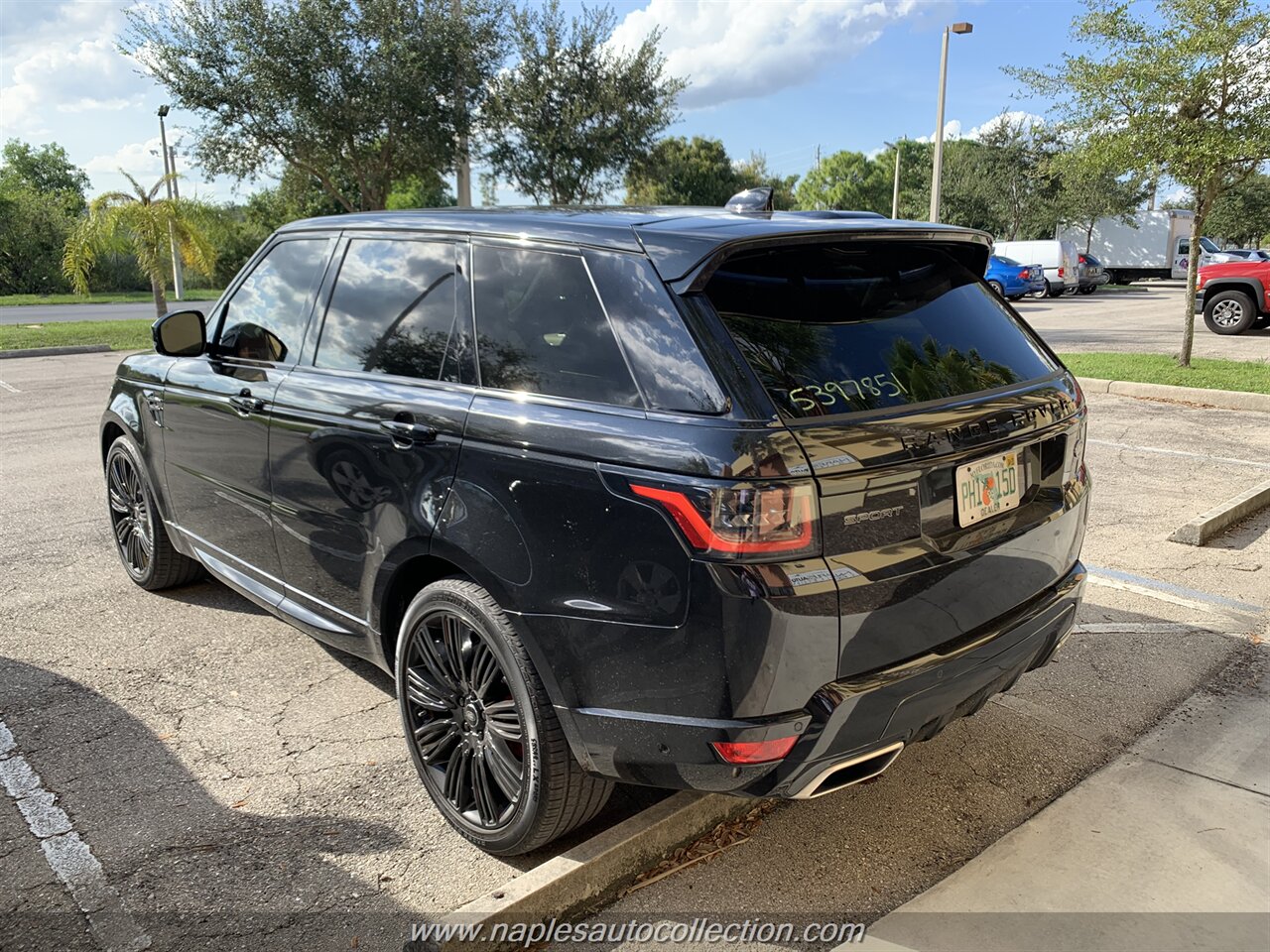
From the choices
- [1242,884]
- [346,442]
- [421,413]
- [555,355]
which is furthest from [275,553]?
[1242,884]

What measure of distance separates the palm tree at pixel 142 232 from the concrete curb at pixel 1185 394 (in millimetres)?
16615

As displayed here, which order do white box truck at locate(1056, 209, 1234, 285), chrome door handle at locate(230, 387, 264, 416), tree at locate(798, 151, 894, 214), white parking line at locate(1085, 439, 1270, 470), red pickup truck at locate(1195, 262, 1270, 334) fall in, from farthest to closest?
tree at locate(798, 151, 894, 214) < white box truck at locate(1056, 209, 1234, 285) < red pickup truck at locate(1195, 262, 1270, 334) < white parking line at locate(1085, 439, 1270, 470) < chrome door handle at locate(230, 387, 264, 416)

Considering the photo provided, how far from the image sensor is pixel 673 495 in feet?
7.30

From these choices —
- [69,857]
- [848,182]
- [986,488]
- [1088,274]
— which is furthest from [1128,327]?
[848,182]

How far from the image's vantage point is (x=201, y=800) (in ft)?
10.2

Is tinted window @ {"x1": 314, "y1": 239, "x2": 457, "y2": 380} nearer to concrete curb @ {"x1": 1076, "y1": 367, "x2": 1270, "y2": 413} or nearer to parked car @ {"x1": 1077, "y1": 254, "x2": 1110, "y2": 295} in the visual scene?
concrete curb @ {"x1": 1076, "y1": 367, "x2": 1270, "y2": 413}

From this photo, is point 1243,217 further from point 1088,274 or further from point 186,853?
point 186,853

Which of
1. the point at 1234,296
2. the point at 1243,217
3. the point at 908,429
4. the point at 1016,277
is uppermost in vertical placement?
the point at 1243,217

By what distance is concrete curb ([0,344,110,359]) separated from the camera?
17.0 m

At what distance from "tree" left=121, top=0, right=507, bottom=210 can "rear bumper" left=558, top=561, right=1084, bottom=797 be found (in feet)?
61.0

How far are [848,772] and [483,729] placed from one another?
41.5 inches

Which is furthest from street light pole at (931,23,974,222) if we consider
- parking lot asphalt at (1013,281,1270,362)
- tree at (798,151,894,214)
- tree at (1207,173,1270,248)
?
tree at (798,151,894,214)

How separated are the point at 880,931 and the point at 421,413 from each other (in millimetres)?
1904

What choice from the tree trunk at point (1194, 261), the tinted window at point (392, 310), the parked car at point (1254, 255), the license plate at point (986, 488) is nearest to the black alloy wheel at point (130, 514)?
the tinted window at point (392, 310)
